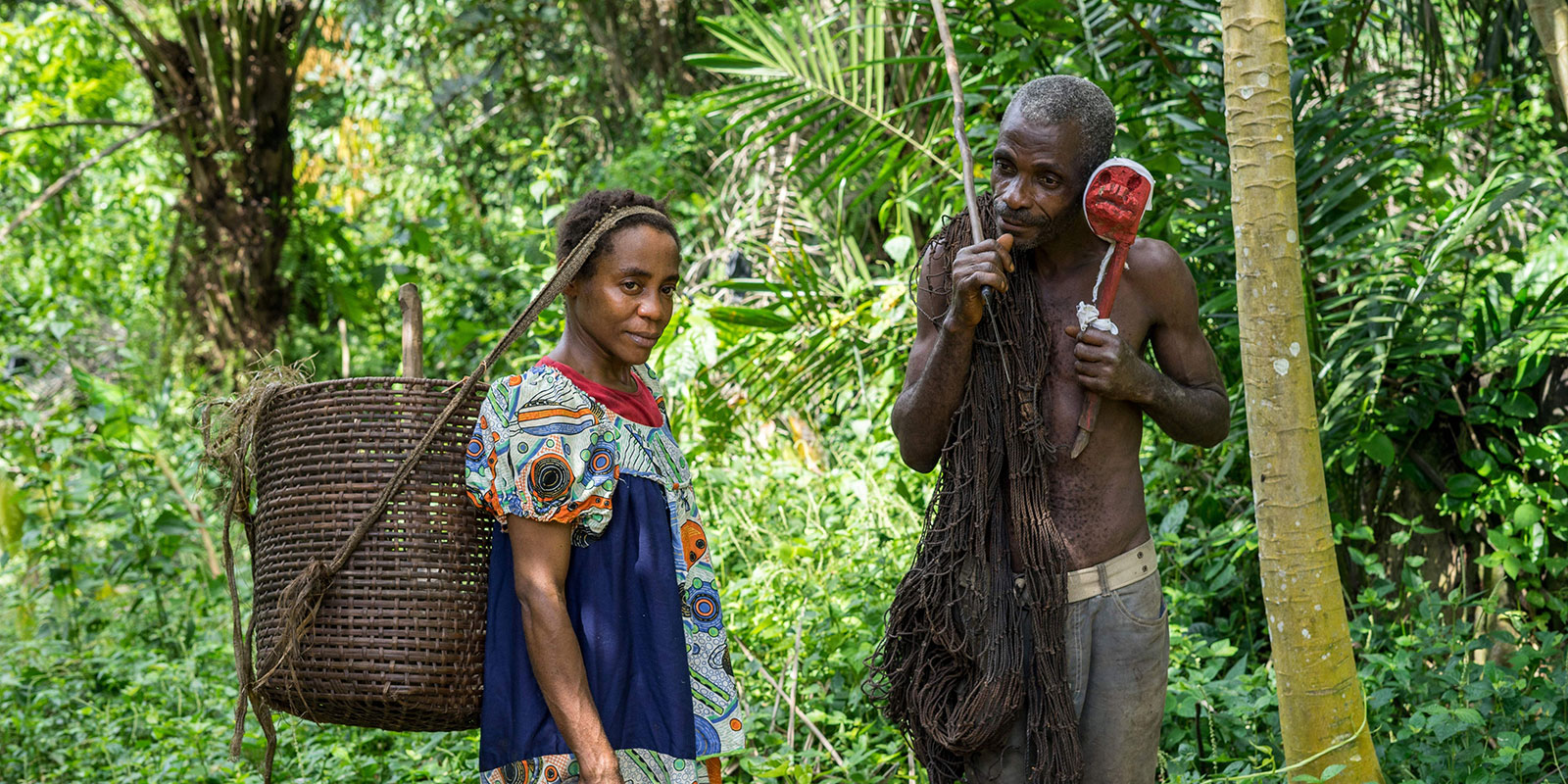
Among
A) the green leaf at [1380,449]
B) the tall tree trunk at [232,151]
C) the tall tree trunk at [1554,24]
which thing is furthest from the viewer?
the tall tree trunk at [232,151]

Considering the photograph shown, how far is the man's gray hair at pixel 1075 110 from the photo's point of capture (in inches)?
81.1

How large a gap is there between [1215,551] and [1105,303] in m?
2.20

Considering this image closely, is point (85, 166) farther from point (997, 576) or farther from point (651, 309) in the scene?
point (997, 576)

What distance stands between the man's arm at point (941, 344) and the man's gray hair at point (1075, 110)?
20cm

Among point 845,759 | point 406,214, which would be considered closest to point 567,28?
point 406,214

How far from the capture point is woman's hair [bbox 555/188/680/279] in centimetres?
Answer: 211

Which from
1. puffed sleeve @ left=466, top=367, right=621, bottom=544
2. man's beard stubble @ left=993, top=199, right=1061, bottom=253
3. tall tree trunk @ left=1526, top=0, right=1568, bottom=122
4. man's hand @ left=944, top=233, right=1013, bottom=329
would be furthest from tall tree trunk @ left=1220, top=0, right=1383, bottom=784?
tall tree trunk @ left=1526, top=0, right=1568, bottom=122

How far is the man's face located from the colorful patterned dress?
2.40 feet

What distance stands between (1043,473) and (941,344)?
0.28 metres

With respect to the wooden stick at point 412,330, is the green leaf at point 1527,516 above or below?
below

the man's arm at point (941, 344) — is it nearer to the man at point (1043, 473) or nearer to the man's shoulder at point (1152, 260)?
the man at point (1043, 473)

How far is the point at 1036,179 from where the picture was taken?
2088 mm

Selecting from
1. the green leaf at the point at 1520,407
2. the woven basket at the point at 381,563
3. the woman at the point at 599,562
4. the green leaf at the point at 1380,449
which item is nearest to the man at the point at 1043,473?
the woman at the point at 599,562

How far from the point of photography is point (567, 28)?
9211mm
